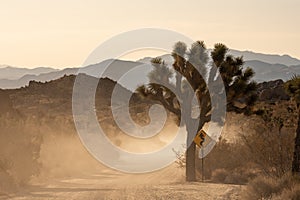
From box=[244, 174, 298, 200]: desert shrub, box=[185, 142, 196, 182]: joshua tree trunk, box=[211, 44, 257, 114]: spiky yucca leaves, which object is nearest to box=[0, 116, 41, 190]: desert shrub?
box=[185, 142, 196, 182]: joshua tree trunk

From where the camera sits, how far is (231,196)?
18.4 metres

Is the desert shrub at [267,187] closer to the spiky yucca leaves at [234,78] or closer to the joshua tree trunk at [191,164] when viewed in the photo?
the spiky yucca leaves at [234,78]

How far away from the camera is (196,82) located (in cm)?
2664

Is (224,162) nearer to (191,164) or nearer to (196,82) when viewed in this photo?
(191,164)

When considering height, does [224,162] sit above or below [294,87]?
below

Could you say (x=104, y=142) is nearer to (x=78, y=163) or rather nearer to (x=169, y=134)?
(x=78, y=163)

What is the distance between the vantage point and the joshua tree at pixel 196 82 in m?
25.8

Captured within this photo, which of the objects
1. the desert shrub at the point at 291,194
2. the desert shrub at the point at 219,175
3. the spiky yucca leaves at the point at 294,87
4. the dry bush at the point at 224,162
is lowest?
the desert shrub at the point at 291,194

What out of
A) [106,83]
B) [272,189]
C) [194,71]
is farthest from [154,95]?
[106,83]

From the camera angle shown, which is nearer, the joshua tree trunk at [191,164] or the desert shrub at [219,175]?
the desert shrub at [219,175]

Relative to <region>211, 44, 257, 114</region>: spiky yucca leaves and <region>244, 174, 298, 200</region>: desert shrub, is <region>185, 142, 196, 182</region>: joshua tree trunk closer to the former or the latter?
<region>211, 44, 257, 114</region>: spiky yucca leaves

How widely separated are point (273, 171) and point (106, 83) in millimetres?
88557

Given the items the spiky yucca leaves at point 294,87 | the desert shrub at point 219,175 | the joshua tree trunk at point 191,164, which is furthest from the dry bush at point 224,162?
the spiky yucca leaves at point 294,87

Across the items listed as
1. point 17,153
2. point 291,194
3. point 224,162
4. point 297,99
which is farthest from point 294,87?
point 17,153
